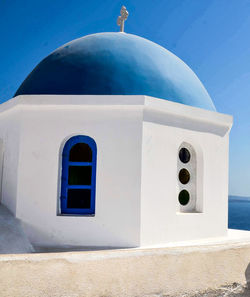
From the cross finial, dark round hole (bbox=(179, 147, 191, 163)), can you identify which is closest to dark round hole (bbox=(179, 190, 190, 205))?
dark round hole (bbox=(179, 147, 191, 163))

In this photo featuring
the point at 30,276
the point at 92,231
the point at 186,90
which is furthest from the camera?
the point at 186,90

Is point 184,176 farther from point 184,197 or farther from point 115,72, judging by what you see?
point 115,72

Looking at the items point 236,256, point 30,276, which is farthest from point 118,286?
point 236,256

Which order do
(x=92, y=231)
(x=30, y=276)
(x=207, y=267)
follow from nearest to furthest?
(x=30, y=276) → (x=207, y=267) → (x=92, y=231)

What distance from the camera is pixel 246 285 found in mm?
3145

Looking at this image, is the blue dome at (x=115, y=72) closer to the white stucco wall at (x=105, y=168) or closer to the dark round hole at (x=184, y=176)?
the white stucco wall at (x=105, y=168)

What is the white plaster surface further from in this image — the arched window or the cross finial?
the cross finial

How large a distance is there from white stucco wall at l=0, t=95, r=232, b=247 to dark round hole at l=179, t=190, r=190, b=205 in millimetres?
450

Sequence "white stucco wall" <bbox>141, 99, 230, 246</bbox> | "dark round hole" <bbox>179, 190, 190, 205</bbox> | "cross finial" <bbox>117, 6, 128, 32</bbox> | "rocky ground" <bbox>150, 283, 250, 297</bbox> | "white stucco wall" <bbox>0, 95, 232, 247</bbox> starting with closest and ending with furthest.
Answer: "rocky ground" <bbox>150, 283, 250, 297</bbox> < "white stucco wall" <bbox>0, 95, 232, 247</bbox> < "white stucco wall" <bbox>141, 99, 230, 246</bbox> < "dark round hole" <bbox>179, 190, 190, 205</bbox> < "cross finial" <bbox>117, 6, 128, 32</bbox>

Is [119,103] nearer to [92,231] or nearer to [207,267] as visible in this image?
[92,231]

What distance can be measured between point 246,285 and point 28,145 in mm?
3715

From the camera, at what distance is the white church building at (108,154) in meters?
5.26

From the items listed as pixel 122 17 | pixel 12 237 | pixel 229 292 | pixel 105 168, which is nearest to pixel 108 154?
pixel 105 168

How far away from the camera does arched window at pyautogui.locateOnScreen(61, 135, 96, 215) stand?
541cm
